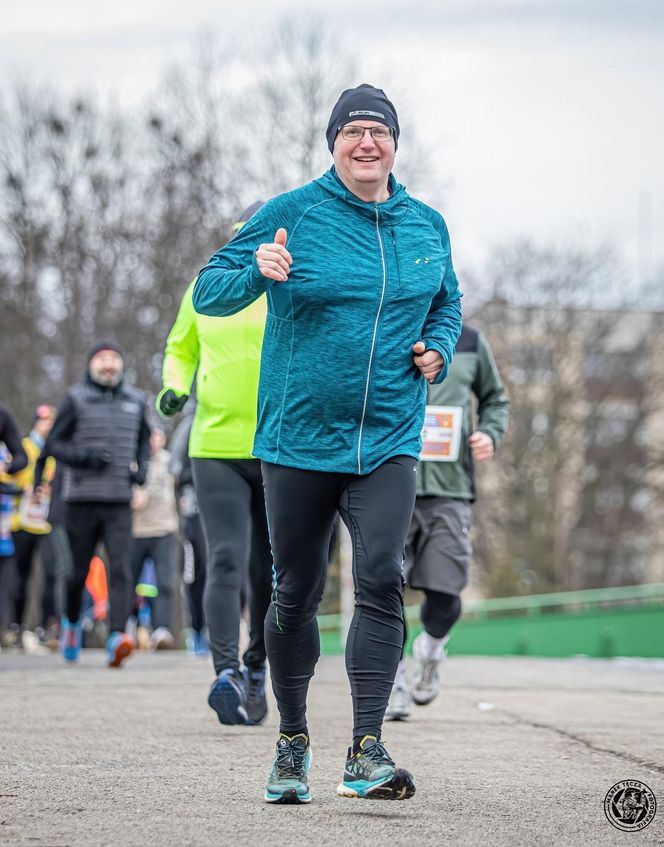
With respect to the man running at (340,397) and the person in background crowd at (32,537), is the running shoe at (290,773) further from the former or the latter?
the person in background crowd at (32,537)

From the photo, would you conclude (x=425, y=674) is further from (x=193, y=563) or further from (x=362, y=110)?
(x=193, y=563)

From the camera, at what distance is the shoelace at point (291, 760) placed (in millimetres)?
4699

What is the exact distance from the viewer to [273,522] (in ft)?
15.9

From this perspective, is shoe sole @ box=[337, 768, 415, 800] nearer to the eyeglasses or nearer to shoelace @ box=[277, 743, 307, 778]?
shoelace @ box=[277, 743, 307, 778]

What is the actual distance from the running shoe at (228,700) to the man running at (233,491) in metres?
0.18

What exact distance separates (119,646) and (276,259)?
22.0 feet

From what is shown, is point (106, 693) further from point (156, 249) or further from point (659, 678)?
point (156, 249)

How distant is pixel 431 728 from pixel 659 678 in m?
5.38

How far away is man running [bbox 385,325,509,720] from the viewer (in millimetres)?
7848

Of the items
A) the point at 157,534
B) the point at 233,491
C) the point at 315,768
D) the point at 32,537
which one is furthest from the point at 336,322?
the point at 157,534

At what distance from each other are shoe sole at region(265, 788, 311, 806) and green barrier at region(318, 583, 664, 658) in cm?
1335

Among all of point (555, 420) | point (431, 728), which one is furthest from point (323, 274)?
point (555, 420)

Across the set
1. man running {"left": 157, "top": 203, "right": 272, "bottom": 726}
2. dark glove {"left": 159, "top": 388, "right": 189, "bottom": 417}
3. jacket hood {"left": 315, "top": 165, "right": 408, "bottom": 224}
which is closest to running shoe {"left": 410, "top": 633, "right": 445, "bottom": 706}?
man running {"left": 157, "top": 203, "right": 272, "bottom": 726}

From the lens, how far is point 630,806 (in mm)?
4586
